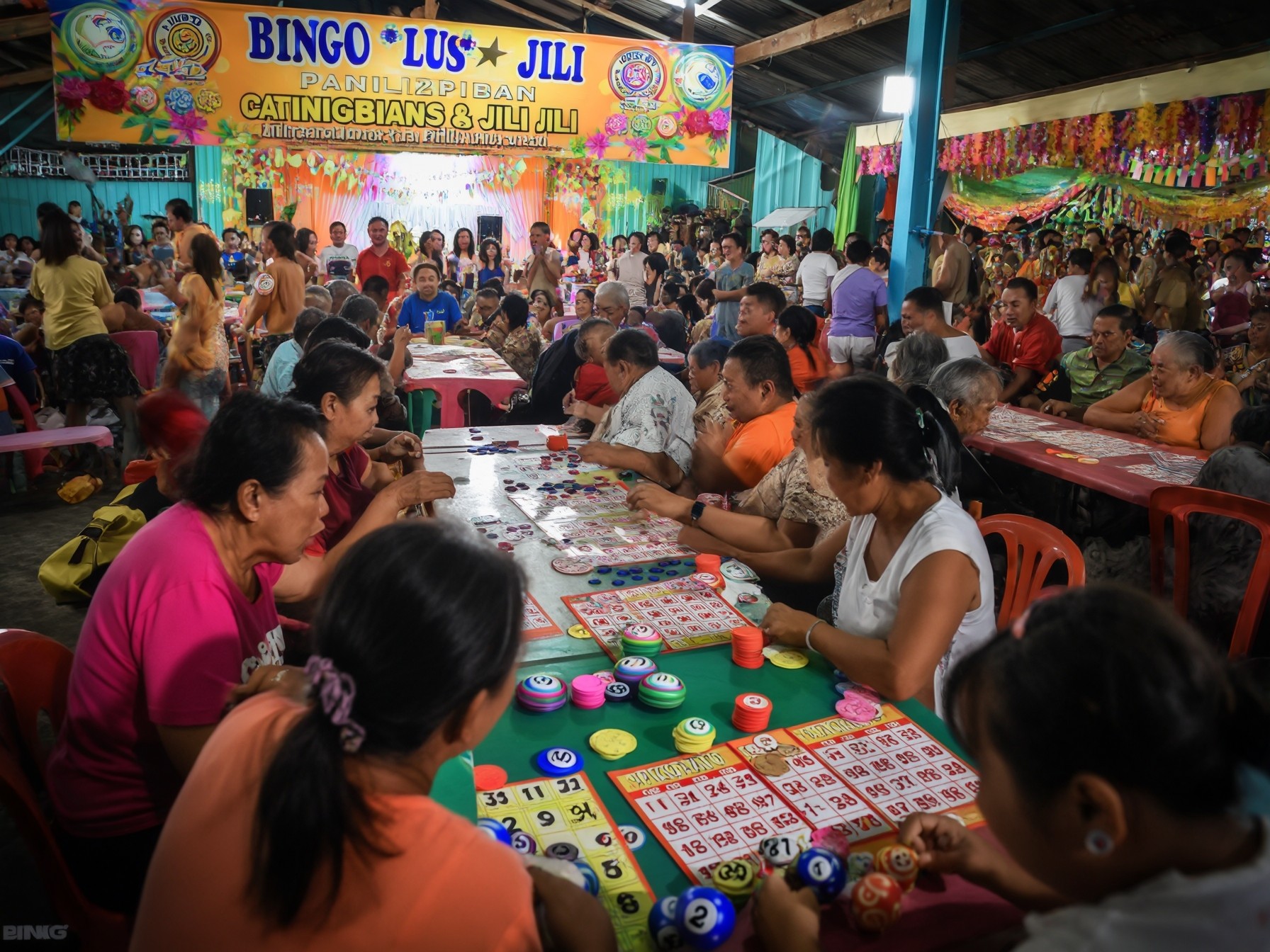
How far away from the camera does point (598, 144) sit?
799cm

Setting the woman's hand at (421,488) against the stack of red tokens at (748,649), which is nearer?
the stack of red tokens at (748,649)

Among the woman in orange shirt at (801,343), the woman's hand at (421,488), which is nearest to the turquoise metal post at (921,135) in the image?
the woman in orange shirt at (801,343)

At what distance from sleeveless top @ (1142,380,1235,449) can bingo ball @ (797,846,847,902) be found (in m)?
4.32

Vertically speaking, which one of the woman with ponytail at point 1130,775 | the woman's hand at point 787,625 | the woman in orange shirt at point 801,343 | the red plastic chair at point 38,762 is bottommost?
the red plastic chair at point 38,762

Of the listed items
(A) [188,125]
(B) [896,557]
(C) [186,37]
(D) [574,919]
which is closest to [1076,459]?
(B) [896,557]

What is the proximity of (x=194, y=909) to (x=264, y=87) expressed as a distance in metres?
7.86

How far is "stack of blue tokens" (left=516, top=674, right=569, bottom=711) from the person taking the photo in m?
1.79

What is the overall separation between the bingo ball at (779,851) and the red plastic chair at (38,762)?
128 cm

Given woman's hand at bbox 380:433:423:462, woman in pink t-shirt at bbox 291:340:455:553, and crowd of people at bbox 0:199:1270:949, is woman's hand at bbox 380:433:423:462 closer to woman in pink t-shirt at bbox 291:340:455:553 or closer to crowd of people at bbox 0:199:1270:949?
crowd of people at bbox 0:199:1270:949

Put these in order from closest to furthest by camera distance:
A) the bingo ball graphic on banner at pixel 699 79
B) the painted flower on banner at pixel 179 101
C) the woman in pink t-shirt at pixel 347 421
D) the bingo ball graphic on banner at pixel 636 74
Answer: the woman in pink t-shirt at pixel 347 421, the painted flower on banner at pixel 179 101, the bingo ball graphic on banner at pixel 636 74, the bingo ball graphic on banner at pixel 699 79

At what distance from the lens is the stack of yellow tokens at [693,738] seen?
1.67 metres

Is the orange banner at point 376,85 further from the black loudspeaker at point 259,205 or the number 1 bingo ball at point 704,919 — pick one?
the black loudspeaker at point 259,205

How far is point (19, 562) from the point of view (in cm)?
477

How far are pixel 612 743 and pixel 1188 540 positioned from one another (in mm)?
2838
